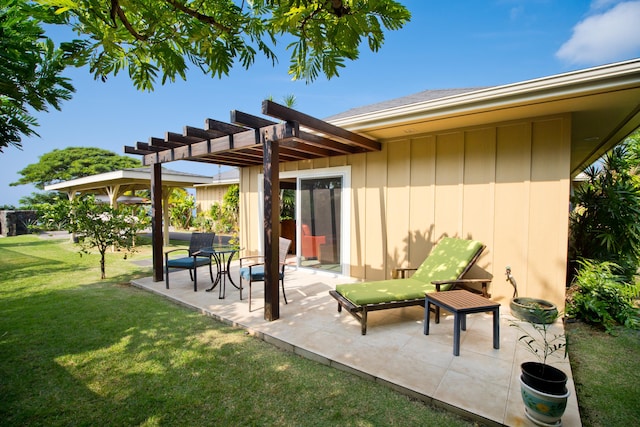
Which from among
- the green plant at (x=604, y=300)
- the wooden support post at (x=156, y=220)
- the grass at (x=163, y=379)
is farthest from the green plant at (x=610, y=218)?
the wooden support post at (x=156, y=220)

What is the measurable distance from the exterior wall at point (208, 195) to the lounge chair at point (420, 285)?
16311 mm

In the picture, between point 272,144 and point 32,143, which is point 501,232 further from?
point 32,143

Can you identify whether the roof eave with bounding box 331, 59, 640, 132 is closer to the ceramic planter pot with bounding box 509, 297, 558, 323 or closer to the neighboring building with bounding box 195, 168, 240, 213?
the ceramic planter pot with bounding box 509, 297, 558, 323

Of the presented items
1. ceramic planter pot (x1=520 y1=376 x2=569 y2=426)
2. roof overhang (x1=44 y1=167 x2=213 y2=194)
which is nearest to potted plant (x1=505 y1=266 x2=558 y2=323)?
ceramic planter pot (x1=520 y1=376 x2=569 y2=426)

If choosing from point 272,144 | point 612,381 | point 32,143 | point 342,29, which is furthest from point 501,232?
point 32,143

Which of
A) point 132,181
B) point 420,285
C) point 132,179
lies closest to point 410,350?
point 420,285

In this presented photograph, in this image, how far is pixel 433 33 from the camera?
6.95 metres

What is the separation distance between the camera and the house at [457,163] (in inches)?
142

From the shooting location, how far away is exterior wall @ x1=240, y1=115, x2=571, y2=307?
13.3 ft

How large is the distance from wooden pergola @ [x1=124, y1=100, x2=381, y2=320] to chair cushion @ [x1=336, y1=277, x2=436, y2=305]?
1.00 metres

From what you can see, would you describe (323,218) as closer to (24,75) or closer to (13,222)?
(24,75)

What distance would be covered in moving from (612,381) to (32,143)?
445 cm

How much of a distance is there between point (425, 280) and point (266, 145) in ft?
9.50

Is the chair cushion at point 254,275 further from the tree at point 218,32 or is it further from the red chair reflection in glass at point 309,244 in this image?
the tree at point 218,32
